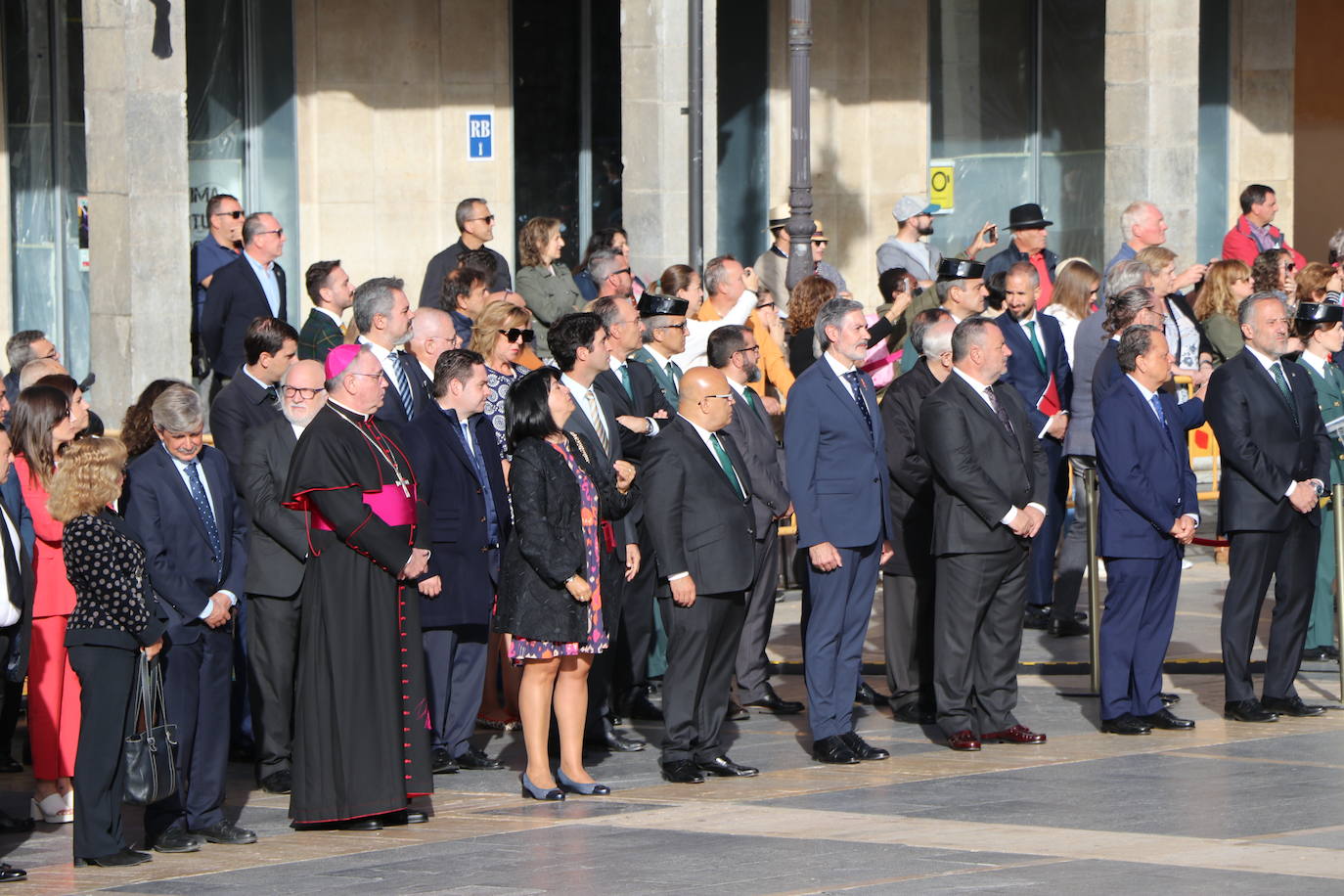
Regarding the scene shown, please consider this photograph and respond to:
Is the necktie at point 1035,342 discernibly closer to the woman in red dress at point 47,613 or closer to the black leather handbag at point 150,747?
the woman in red dress at point 47,613

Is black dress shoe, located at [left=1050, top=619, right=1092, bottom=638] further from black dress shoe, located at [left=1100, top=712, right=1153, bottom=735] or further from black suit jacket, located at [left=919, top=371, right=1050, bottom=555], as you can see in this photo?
black suit jacket, located at [left=919, top=371, right=1050, bottom=555]

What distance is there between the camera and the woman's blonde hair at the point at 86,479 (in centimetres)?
921

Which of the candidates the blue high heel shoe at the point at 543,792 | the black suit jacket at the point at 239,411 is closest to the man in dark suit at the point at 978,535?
the blue high heel shoe at the point at 543,792

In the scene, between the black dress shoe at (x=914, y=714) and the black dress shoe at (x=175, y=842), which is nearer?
the black dress shoe at (x=175, y=842)

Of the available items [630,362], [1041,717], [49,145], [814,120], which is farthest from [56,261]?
[1041,717]

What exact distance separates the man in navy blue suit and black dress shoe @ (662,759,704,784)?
7.50ft

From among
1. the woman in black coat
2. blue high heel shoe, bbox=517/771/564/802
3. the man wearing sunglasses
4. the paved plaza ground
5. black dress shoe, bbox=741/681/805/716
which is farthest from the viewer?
the man wearing sunglasses

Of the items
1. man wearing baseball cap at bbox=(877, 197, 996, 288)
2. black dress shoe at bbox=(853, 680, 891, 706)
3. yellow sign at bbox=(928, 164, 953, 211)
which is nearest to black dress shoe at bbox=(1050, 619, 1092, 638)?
black dress shoe at bbox=(853, 680, 891, 706)

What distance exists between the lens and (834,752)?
11.0 metres

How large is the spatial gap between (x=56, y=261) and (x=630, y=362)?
42.8ft

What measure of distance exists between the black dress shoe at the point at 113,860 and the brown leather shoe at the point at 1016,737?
429cm

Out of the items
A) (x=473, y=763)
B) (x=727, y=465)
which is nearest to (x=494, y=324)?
(x=727, y=465)

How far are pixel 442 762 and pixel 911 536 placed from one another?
2.89 metres

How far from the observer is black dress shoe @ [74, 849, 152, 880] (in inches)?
362
